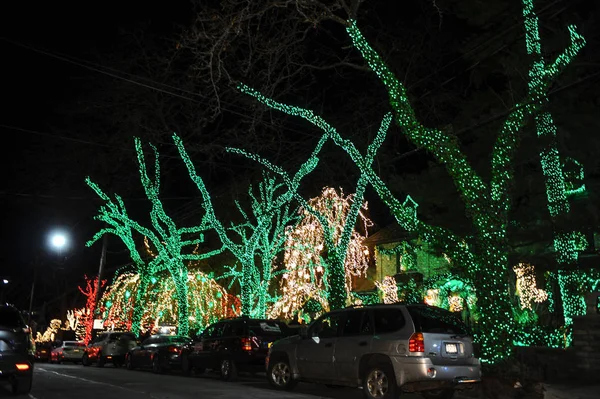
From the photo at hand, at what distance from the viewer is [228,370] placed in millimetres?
17531

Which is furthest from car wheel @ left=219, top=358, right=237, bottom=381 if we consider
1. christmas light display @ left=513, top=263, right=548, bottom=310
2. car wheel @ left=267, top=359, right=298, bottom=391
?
christmas light display @ left=513, top=263, right=548, bottom=310

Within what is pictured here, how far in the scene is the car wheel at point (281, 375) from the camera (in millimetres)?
14297

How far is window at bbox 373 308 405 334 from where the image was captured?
460 inches

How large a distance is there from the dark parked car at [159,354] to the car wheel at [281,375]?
683 cm

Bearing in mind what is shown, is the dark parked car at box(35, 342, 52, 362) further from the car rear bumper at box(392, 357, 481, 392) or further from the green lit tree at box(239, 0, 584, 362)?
the car rear bumper at box(392, 357, 481, 392)

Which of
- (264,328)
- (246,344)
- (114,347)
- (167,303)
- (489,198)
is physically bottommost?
(246,344)

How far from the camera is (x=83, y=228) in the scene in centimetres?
4456

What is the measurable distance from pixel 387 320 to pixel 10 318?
8000 millimetres

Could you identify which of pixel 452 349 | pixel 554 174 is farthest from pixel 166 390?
pixel 554 174

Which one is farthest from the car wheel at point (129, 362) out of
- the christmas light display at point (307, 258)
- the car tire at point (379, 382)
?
the car tire at point (379, 382)

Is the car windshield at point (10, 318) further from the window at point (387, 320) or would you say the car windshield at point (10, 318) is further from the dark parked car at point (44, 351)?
the dark parked car at point (44, 351)

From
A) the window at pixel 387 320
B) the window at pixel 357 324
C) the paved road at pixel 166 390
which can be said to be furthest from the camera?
the paved road at pixel 166 390

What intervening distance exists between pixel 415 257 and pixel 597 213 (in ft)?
43.7

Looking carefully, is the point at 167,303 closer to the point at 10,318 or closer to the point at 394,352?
the point at 10,318
